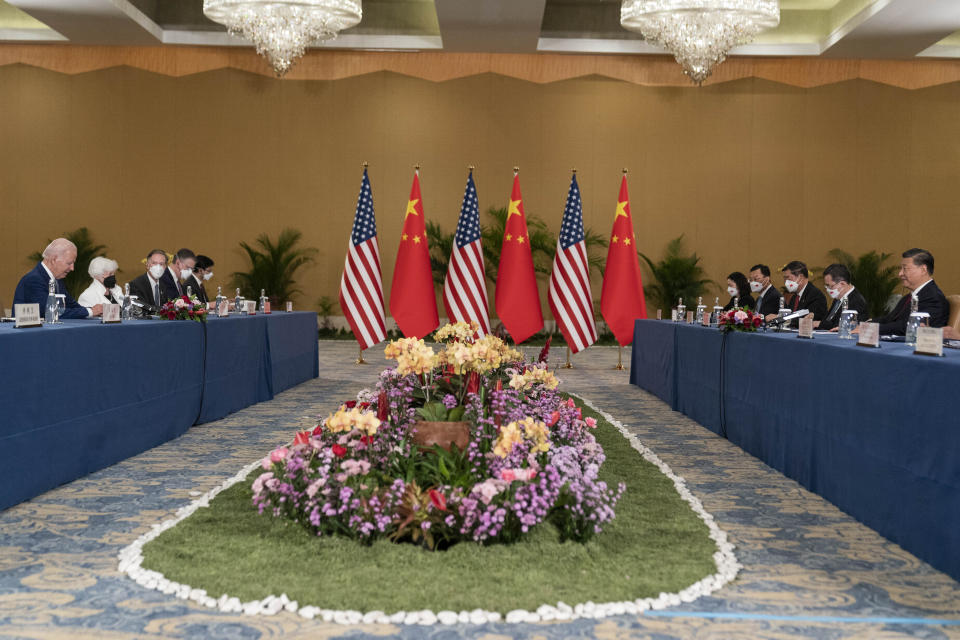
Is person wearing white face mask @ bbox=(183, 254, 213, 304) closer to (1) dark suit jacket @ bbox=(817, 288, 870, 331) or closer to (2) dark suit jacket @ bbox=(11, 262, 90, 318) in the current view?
(2) dark suit jacket @ bbox=(11, 262, 90, 318)

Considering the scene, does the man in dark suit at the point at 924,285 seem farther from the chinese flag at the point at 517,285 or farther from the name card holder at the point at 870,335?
the chinese flag at the point at 517,285

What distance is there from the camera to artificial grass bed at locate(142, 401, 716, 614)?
7.96 ft

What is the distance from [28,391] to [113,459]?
943 millimetres

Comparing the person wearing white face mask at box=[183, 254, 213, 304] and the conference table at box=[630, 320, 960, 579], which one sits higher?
the person wearing white face mask at box=[183, 254, 213, 304]

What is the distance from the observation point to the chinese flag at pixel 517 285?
32.1 feet

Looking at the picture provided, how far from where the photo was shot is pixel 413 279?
9844mm

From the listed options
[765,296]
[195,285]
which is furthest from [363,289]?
[765,296]

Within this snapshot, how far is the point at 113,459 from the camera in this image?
4398 mm

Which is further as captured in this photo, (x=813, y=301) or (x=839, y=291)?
(x=813, y=301)

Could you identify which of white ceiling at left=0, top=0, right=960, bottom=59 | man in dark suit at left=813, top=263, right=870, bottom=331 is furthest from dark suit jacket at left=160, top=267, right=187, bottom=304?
white ceiling at left=0, top=0, right=960, bottom=59

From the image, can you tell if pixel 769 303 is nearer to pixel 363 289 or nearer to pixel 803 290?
pixel 803 290

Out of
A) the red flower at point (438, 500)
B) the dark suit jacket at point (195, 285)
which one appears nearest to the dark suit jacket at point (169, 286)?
the dark suit jacket at point (195, 285)

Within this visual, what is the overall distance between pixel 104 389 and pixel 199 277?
4796 millimetres

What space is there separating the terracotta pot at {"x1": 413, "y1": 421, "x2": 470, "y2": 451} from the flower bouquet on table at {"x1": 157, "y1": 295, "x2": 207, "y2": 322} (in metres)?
2.82
